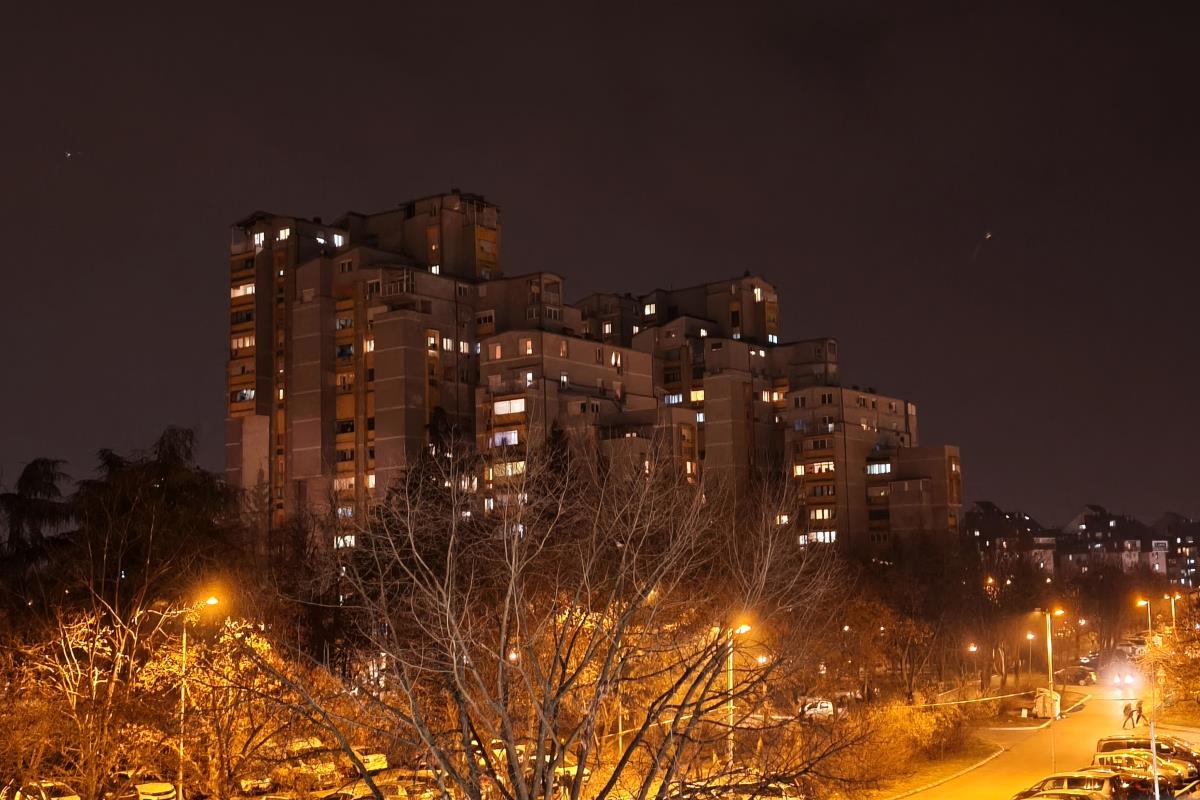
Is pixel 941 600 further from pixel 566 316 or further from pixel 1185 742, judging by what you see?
Answer: pixel 566 316

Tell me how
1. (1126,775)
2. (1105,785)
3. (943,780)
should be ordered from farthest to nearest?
(943,780)
(1126,775)
(1105,785)

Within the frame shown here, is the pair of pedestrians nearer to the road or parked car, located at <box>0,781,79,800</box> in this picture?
the road

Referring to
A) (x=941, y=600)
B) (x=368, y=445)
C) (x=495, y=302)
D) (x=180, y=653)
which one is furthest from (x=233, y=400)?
(x=180, y=653)

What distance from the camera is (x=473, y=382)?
98312mm

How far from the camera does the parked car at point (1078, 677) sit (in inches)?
2830

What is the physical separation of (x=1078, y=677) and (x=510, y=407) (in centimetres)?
4183

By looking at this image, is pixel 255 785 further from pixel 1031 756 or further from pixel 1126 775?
pixel 1031 756

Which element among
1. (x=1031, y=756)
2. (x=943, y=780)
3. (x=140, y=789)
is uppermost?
(x=140, y=789)

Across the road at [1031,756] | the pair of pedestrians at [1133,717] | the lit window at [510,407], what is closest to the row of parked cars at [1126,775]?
the road at [1031,756]

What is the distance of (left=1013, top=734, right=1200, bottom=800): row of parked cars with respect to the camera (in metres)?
29.5

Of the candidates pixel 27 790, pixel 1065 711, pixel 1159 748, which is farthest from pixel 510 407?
pixel 27 790

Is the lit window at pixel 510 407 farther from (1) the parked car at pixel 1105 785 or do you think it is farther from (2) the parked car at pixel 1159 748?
(1) the parked car at pixel 1105 785

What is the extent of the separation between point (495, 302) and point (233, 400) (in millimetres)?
23790

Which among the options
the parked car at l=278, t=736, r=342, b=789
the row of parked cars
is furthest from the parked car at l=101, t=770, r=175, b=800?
the row of parked cars
